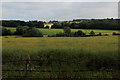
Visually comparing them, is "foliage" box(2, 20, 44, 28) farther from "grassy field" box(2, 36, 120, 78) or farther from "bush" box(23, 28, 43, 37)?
"grassy field" box(2, 36, 120, 78)

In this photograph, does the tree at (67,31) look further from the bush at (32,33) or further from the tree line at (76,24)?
the bush at (32,33)

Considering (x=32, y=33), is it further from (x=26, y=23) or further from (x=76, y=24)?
(x=76, y=24)

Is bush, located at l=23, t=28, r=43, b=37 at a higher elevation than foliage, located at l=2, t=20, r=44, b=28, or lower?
lower

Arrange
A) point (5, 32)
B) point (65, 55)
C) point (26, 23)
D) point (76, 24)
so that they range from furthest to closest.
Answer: point (76, 24) < point (26, 23) < point (5, 32) < point (65, 55)

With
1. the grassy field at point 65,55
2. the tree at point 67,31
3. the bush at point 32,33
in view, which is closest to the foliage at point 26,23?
the bush at point 32,33

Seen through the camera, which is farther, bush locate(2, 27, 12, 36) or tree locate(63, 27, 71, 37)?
tree locate(63, 27, 71, 37)

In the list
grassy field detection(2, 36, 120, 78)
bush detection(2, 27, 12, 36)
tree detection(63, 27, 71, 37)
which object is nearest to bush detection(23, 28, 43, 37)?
grassy field detection(2, 36, 120, 78)

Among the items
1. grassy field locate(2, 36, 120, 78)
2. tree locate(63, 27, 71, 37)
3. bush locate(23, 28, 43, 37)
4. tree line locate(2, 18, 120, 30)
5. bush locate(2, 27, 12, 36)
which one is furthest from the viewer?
tree locate(63, 27, 71, 37)

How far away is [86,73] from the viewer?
4098 mm

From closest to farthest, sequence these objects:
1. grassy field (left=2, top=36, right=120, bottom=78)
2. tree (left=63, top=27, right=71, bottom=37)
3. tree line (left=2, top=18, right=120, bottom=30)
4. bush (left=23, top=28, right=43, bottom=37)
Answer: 1. grassy field (left=2, top=36, right=120, bottom=78)
2. tree line (left=2, top=18, right=120, bottom=30)
3. bush (left=23, top=28, right=43, bottom=37)
4. tree (left=63, top=27, right=71, bottom=37)

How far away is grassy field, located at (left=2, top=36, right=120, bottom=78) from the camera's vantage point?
413cm

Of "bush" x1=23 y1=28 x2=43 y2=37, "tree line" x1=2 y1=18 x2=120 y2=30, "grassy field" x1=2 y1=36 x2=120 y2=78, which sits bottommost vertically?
"grassy field" x1=2 y1=36 x2=120 y2=78

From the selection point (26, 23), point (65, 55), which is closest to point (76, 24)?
point (65, 55)

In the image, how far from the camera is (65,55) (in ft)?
18.7
